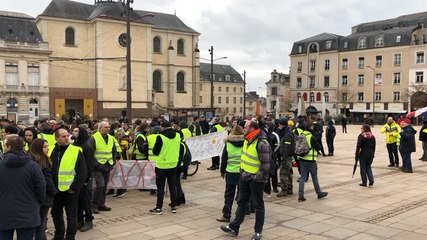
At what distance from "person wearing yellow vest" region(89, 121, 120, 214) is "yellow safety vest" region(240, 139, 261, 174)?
3.27 m

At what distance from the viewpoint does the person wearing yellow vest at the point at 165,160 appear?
28.6ft

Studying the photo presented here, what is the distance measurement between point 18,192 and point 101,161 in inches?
155

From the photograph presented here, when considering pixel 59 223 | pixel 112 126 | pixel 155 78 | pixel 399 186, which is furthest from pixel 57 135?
pixel 155 78

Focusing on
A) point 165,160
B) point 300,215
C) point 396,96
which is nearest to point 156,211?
point 165,160

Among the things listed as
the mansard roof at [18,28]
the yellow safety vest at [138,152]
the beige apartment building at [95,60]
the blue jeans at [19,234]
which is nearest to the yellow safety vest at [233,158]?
the yellow safety vest at [138,152]

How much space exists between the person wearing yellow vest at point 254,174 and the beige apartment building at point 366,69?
6002cm

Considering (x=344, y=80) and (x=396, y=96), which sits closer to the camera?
(x=396, y=96)

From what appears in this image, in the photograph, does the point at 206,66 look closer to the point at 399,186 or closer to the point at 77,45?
the point at 77,45

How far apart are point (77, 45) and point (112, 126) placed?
53328 millimetres

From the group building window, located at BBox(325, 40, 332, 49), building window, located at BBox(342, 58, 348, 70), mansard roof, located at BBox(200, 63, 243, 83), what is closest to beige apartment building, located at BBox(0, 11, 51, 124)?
building window, located at BBox(325, 40, 332, 49)

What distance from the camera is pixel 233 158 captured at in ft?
26.2

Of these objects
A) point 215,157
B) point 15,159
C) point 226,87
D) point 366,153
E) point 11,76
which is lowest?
point 215,157

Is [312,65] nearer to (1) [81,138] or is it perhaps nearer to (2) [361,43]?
(2) [361,43]

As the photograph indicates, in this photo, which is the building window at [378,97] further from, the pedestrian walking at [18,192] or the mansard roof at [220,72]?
the pedestrian walking at [18,192]
